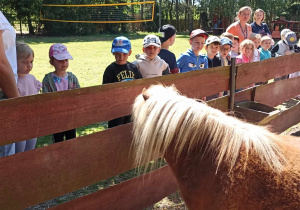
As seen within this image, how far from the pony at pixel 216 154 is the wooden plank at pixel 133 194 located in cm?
85

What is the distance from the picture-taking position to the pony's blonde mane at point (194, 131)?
163cm

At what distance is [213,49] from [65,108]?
10.0 ft

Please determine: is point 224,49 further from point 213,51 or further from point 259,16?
point 259,16

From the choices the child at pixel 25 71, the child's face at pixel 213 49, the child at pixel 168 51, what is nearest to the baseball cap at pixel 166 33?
the child at pixel 168 51

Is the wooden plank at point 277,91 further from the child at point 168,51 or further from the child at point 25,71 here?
the child at point 25,71

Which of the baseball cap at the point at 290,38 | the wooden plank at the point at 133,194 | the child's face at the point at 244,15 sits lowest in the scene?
the wooden plank at the point at 133,194

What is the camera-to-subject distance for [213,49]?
14.5ft

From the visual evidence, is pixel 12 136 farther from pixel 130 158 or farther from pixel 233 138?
pixel 233 138

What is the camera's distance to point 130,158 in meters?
2.54

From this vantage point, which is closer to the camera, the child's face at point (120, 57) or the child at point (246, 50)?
the child's face at point (120, 57)

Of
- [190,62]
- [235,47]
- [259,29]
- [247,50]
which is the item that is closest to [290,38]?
[259,29]

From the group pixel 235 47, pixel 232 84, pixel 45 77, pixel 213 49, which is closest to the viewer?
pixel 45 77

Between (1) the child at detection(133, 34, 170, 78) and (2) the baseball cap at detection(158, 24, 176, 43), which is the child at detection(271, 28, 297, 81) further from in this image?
(1) the child at detection(133, 34, 170, 78)

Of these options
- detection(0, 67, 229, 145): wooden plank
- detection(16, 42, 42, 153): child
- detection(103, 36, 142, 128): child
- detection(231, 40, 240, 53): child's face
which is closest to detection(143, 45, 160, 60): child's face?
detection(103, 36, 142, 128): child
